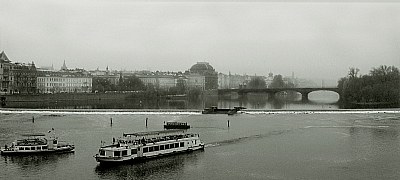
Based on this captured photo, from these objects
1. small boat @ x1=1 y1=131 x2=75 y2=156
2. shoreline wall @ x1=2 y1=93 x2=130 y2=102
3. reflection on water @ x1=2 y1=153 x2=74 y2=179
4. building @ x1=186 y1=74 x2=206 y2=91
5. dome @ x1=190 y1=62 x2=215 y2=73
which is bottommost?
reflection on water @ x1=2 y1=153 x2=74 y2=179

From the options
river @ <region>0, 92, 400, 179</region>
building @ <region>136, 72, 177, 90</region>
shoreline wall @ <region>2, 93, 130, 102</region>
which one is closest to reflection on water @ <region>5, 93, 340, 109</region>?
shoreline wall @ <region>2, 93, 130, 102</region>

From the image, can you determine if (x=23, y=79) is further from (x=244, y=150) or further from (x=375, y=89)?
(x=244, y=150)

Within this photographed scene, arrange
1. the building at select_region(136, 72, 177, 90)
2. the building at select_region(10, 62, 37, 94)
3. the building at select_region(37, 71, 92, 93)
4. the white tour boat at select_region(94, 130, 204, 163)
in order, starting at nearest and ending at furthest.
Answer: the white tour boat at select_region(94, 130, 204, 163)
the building at select_region(10, 62, 37, 94)
the building at select_region(37, 71, 92, 93)
the building at select_region(136, 72, 177, 90)

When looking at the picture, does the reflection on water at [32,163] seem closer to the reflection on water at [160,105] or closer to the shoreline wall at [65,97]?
the reflection on water at [160,105]

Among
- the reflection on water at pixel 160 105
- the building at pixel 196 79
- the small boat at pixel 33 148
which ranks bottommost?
the small boat at pixel 33 148

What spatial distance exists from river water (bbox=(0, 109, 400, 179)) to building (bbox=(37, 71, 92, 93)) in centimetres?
3042

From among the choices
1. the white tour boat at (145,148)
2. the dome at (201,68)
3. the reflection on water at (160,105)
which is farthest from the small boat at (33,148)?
the dome at (201,68)

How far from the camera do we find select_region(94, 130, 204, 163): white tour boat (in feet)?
41.1

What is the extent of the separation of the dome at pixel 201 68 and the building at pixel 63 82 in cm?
2628

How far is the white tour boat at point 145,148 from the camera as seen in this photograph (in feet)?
41.1

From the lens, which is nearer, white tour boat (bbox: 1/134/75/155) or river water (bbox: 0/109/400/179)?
river water (bbox: 0/109/400/179)

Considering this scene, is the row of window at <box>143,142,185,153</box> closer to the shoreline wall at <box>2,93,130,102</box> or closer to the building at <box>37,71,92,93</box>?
the shoreline wall at <box>2,93,130,102</box>

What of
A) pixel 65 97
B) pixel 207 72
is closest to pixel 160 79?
pixel 207 72

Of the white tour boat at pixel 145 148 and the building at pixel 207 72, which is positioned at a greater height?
the building at pixel 207 72
